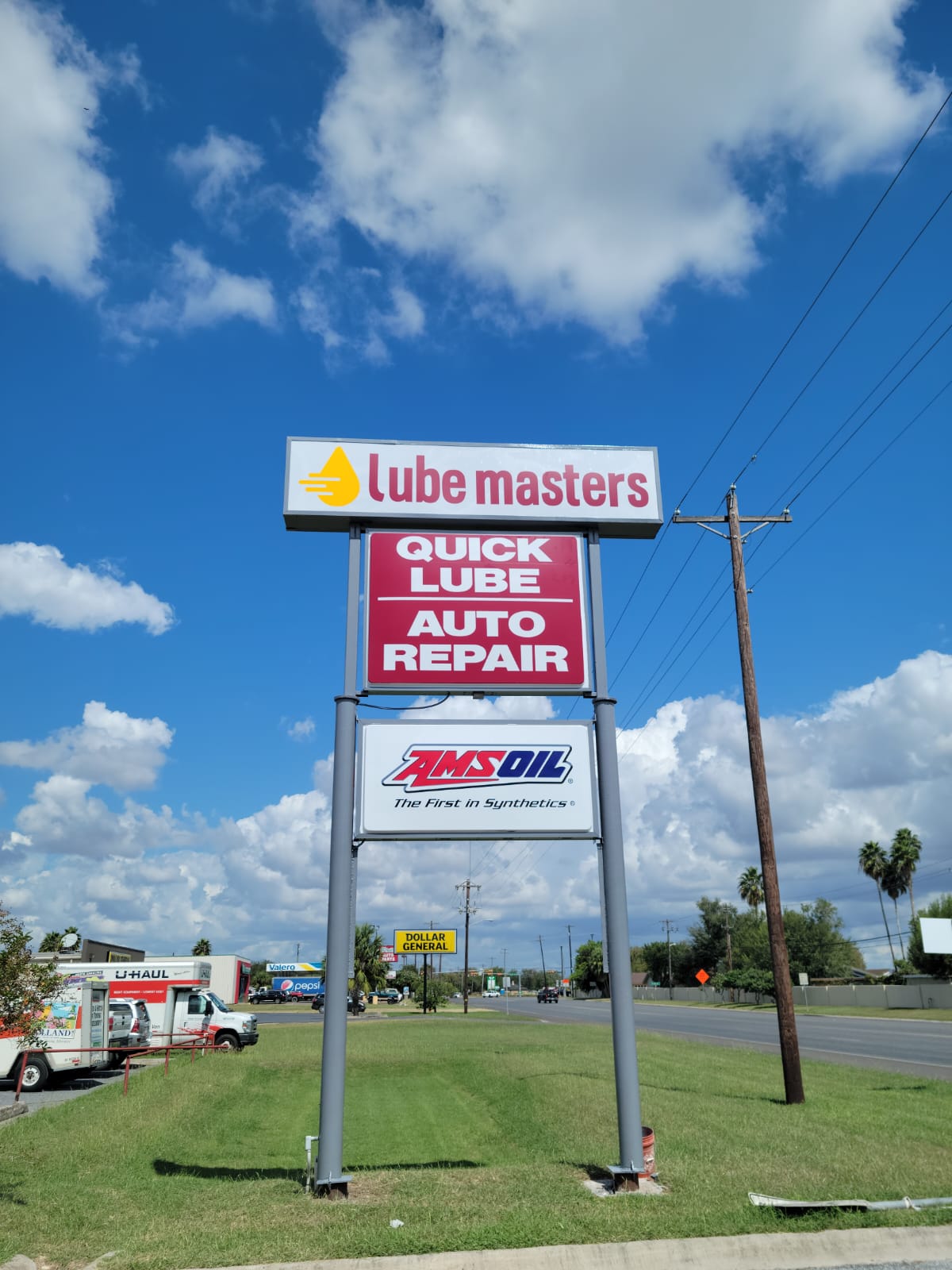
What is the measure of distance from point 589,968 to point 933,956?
3945 inches

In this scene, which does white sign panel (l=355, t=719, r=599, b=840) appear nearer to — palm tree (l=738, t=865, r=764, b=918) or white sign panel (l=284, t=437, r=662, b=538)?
white sign panel (l=284, t=437, r=662, b=538)

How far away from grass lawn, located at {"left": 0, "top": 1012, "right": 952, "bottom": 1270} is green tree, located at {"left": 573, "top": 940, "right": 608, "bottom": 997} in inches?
5427

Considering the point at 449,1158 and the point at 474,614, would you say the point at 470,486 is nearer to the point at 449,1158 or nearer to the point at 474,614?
the point at 474,614

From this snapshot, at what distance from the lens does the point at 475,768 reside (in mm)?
10211

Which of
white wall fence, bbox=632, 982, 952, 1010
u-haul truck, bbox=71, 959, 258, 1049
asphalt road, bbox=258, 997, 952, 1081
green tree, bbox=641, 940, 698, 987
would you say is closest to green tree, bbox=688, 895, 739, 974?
green tree, bbox=641, 940, 698, 987

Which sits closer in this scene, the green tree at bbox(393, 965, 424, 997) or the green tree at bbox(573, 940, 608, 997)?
the green tree at bbox(393, 965, 424, 997)

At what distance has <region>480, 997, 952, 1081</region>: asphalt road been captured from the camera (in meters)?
25.3

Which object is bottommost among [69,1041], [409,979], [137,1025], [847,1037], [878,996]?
[409,979]

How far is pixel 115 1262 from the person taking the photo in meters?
6.80

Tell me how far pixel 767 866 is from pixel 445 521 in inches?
422

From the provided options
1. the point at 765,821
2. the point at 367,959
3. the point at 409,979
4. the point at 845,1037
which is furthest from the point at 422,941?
the point at 409,979

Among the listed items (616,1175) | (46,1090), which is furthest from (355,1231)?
(46,1090)

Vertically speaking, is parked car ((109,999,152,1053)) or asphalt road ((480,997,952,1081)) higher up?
parked car ((109,999,152,1053))

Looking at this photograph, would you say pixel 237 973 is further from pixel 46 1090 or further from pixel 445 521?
pixel 445 521
